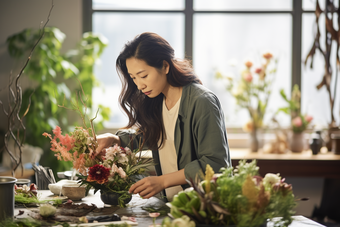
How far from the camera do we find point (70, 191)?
1343 mm

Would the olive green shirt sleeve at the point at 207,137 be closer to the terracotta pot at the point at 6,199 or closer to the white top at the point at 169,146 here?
the white top at the point at 169,146

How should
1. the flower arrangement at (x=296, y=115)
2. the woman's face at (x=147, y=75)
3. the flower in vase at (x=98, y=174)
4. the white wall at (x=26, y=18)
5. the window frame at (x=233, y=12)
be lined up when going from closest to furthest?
the flower in vase at (x=98, y=174) → the woman's face at (x=147, y=75) → the flower arrangement at (x=296, y=115) → the white wall at (x=26, y=18) → the window frame at (x=233, y=12)

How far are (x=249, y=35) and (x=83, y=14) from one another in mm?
1795

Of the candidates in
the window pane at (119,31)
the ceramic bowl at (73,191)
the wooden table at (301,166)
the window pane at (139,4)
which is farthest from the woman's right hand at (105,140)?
the window pane at (139,4)

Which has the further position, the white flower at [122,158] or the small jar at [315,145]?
the small jar at [315,145]

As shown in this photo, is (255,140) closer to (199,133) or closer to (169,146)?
(169,146)

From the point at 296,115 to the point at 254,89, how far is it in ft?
1.54

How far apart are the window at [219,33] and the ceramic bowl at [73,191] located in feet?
8.29

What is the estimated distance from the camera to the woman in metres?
1.32

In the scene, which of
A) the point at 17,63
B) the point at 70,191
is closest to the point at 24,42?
the point at 17,63

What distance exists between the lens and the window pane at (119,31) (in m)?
3.86

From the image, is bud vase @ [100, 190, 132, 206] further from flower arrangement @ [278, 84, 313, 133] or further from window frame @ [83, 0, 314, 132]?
window frame @ [83, 0, 314, 132]

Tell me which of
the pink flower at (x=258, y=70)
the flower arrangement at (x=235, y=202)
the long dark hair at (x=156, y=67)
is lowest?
the flower arrangement at (x=235, y=202)

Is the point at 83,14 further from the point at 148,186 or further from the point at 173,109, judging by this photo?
the point at 148,186
